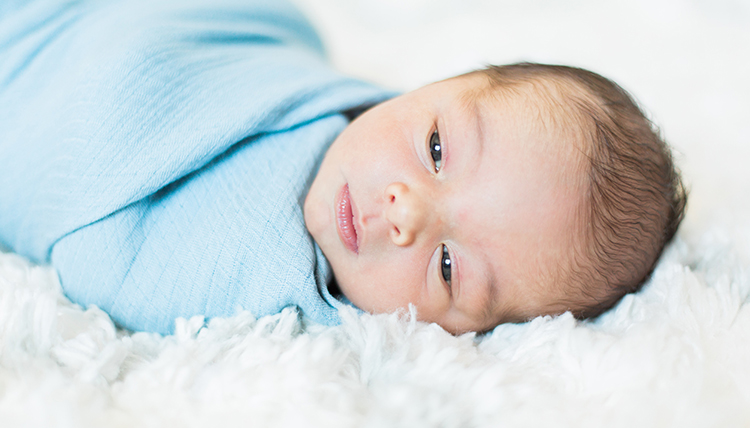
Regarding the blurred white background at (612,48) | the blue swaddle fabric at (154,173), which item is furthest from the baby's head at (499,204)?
the blurred white background at (612,48)

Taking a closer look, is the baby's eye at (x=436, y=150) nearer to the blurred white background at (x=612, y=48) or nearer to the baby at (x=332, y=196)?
the baby at (x=332, y=196)

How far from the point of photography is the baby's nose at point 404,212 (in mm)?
864

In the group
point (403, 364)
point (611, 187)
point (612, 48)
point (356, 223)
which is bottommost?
point (403, 364)

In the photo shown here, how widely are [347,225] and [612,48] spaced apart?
4.44 ft

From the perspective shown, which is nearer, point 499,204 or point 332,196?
point 499,204

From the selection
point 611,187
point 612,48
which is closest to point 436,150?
point 611,187

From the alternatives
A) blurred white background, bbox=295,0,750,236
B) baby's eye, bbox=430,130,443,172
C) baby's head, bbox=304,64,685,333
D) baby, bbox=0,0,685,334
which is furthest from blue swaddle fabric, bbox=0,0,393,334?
blurred white background, bbox=295,0,750,236

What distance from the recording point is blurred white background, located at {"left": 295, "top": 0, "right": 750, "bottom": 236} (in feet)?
4.83

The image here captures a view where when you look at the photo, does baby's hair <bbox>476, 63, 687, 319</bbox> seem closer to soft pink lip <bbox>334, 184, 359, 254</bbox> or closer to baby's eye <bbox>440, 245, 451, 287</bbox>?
baby's eye <bbox>440, 245, 451, 287</bbox>

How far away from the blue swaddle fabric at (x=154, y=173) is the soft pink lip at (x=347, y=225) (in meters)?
0.07

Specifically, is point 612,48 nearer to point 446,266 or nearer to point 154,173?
point 446,266

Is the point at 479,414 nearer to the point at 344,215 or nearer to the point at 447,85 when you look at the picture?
the point at 344,215

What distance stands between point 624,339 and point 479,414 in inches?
11.4

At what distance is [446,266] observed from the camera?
3.09 feet
